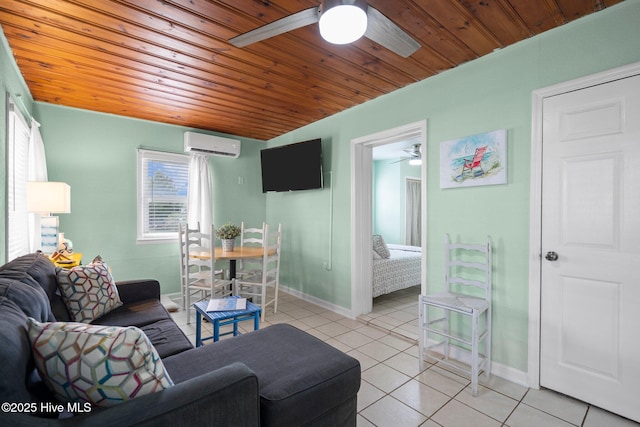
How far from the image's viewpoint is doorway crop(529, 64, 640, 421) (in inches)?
71.3


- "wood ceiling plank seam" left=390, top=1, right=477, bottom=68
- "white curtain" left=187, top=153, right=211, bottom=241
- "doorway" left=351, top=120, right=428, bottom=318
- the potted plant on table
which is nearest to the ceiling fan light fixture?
"wood ceiling plank seam" left=390, top=1, right=477, bottom=68

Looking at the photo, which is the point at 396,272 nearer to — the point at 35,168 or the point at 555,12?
the point at 555,12

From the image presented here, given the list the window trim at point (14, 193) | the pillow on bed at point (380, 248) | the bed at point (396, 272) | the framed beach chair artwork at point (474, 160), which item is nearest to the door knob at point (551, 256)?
the framed beach chair artwork at point (474, 160)

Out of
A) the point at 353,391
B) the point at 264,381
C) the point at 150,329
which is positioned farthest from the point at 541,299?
the point at 150,329

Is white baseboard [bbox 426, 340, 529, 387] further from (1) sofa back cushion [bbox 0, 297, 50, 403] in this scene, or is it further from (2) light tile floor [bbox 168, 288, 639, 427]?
(1) sofa back cushion [bbox 0, 297, 50, 403]

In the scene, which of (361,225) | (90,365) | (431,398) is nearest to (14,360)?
(90,365)

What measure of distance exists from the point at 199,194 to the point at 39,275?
111 inches

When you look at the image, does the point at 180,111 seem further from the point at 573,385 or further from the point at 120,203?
the point at 573,385

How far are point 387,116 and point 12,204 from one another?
11.2 ft

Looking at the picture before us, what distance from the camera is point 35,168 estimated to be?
3029mm

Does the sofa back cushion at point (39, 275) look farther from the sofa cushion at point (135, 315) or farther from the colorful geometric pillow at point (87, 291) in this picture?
the sofa cushion at point (135, 315)

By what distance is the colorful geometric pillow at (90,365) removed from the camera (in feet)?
3.08

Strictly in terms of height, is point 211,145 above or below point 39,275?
above

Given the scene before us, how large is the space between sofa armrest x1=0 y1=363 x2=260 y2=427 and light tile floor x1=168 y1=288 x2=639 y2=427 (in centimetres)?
107
